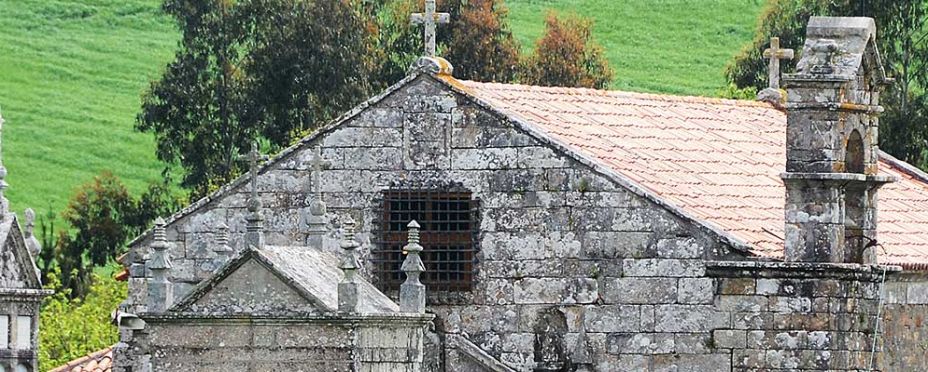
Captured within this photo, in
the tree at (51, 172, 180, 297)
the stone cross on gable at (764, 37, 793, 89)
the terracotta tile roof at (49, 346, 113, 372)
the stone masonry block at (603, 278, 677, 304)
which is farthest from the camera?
the tree at (51, 172, 180, 297)

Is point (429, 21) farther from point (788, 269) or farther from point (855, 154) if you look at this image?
point (788, 269)

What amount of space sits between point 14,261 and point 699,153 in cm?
709

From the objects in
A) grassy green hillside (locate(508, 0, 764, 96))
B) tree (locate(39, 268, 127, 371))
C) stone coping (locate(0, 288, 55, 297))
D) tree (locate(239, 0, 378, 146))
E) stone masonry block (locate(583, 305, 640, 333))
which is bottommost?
tree (locate(39, 268, 127, 371))

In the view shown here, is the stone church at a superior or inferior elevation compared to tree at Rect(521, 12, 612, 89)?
inferior

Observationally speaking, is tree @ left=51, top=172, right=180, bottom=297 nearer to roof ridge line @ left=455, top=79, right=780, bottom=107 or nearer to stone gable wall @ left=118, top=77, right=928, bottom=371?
roof ridge line @ left=455, top=79, right=780, bottom=107

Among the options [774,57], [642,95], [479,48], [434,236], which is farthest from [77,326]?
[434,236]

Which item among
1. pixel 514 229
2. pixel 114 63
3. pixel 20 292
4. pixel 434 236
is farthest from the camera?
pixel 114 63

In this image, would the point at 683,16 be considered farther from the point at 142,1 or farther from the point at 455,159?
the point at 455,159

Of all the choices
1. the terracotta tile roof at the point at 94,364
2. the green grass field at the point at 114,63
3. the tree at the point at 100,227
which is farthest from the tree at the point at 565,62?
the terracotta tile roof at the point at 94,364

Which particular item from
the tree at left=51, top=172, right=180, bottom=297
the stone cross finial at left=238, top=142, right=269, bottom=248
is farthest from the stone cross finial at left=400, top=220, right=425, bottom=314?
the tree at left=51, top=172, right=180, bottom=297

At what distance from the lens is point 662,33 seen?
3693 inches

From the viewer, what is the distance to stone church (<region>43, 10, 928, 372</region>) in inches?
1309

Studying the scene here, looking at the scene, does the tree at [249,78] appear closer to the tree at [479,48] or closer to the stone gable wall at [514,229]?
the tree at [479,48]

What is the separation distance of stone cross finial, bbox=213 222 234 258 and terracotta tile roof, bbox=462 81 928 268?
105 inches
